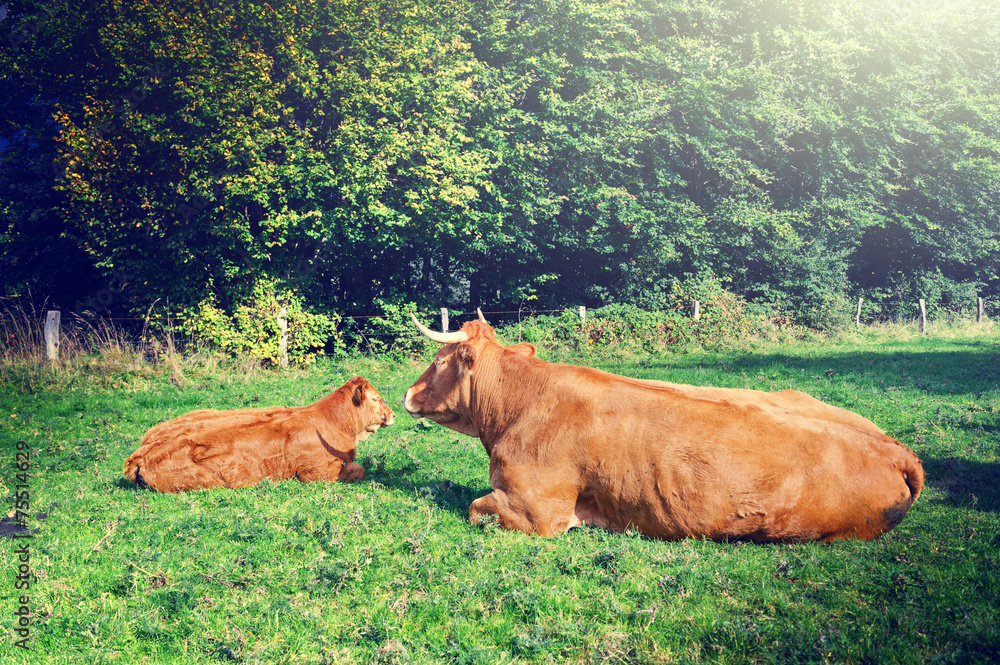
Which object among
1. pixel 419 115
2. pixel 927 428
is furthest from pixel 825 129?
pixel 927 428

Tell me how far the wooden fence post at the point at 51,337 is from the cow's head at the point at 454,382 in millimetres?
11537

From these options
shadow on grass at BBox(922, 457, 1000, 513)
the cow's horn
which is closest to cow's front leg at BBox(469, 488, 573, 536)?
the cow's horn

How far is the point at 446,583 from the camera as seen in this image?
447 cm

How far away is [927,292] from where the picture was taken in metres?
34.0

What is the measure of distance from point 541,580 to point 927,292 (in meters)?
36.3

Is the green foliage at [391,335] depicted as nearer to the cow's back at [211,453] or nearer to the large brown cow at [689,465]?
the cow's back at [211,453]

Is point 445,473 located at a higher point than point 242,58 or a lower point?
lower

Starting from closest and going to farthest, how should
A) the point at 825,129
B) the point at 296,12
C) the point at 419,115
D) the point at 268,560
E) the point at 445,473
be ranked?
the point at 268,560
the point at 445,473
the point at 296,12
the point at 419,115
the point at 825,129

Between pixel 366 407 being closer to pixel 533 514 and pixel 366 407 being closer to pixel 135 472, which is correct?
pixel 135 472

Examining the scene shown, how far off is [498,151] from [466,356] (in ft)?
60.0

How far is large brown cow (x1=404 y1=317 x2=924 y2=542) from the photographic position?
16.7ft

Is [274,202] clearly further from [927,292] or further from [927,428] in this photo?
[927,292]

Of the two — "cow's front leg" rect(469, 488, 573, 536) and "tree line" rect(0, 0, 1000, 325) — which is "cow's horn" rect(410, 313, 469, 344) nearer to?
Result: "cow's front leg" rect(469, 488, 573, 536)

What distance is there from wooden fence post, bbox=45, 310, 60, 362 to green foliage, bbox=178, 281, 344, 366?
3043 mm
